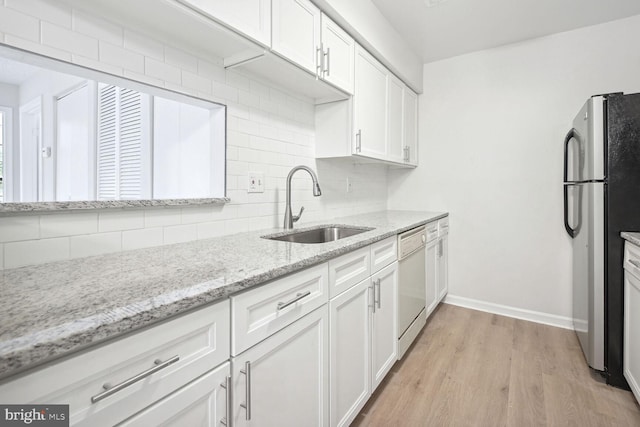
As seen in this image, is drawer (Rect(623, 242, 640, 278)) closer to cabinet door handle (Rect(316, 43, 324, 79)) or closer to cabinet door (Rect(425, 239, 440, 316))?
cabinet door (Rect(425, 239, 440, 316))

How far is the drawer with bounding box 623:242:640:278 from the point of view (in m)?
1.51

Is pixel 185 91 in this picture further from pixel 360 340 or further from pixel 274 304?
pixel 360 340

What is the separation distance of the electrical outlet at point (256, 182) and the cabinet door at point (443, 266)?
1.80 meters

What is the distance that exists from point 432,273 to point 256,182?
172cm

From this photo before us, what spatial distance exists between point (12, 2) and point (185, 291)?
1.05 metres

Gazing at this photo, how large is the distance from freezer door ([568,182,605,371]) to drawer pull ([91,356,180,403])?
223 centimetres

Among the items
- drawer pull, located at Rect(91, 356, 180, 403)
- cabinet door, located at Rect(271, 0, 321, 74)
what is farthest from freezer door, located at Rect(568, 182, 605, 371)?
drawer pull, located at Rect(91, 356, 180, 403)

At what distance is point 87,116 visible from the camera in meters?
2.77

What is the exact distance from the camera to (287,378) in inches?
39.6

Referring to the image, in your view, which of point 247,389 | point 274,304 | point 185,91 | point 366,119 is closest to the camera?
point 247,389

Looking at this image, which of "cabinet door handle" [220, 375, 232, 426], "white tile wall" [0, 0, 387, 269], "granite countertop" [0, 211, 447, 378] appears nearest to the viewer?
"granite countertop" [0, 211, 447, 378]

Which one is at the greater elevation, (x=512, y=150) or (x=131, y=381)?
(x=512, y=150)

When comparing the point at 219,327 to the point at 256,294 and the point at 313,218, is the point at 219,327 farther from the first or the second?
the point at 313,218

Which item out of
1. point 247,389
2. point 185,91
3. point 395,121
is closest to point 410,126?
point 395,121
